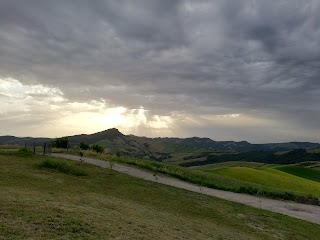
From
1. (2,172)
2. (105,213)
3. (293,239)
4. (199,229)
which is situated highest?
(2,172)

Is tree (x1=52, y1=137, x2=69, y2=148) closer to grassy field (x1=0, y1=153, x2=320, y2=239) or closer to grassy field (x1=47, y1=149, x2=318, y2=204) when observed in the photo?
grassy field (x1=47, y1=149, x2=318, y2=204)

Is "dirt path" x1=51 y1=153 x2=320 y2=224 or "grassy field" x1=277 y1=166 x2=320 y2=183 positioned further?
"grassy field" x1=277 y1=166 x2=320 y2=183

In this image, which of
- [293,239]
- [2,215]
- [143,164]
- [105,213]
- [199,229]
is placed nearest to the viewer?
[2,215]

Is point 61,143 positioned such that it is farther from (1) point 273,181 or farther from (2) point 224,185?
(1) point 273,181

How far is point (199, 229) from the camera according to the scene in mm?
18469

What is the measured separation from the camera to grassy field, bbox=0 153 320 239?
13828mm

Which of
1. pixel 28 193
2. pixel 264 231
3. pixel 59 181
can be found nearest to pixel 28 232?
pixel 28 193

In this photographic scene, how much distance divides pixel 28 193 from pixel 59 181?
701 centimetres

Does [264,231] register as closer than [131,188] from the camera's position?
Yes

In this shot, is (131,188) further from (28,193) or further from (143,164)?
(143,164)

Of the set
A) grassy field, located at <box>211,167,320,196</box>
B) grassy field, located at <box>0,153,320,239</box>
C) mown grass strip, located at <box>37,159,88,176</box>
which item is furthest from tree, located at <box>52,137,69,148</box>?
grassy field, located at <box>211,167,320,196</box>

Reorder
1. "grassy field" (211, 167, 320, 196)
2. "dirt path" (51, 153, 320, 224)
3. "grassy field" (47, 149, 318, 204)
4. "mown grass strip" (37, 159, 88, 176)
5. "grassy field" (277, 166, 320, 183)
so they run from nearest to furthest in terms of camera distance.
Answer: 1. "dirt path" (51, 153, 320, 224)
2. "mown grass strip" (37, 159, 88, 176)
3. "grassy field" (47, 149, 318, 204)
4. "grassy field" (211, 167, 320, 196)
5. "grassy field" (277, 166, 320, 183)

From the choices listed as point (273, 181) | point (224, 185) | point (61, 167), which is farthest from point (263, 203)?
point (273, 181)

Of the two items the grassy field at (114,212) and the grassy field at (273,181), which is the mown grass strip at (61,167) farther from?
the grassy field at (273,181)
